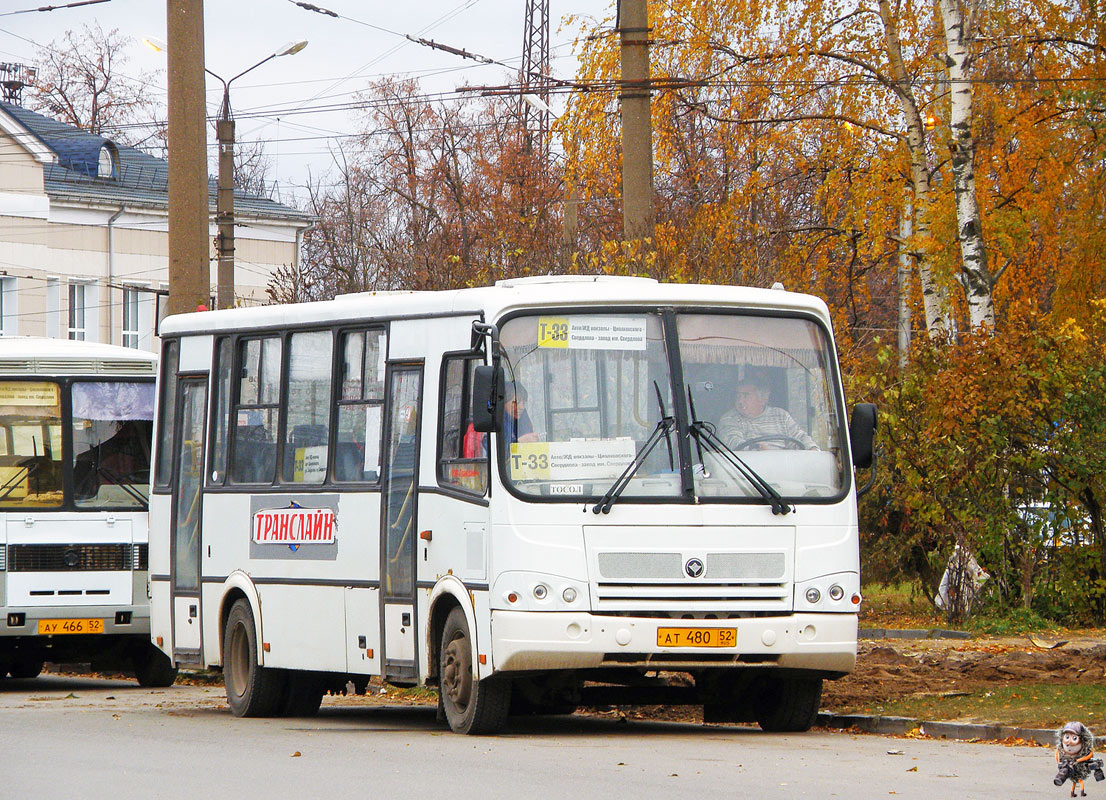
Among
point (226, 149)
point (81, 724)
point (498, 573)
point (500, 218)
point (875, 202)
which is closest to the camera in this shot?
point (498, 573)

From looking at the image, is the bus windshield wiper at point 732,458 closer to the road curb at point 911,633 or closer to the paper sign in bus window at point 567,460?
the paper sign in bus window at point 567,460

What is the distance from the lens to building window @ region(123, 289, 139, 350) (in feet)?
196

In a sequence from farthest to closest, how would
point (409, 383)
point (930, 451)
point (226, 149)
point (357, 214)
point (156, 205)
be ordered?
1. point (357, 214)
2. point (156, 205)
3. point (226, 149)
4. point (930, 451)
5. point (409, 383)

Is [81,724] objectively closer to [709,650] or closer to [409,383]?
[409,383]

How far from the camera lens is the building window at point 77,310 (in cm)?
5831

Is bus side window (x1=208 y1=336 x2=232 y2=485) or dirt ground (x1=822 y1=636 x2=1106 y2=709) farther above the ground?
bus side window (x1=208 y1=336 x2=232 y2=485)

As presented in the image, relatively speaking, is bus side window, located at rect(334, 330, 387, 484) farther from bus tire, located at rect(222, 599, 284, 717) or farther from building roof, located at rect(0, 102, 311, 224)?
building roof, located at rect(0, 102, 311, 224)

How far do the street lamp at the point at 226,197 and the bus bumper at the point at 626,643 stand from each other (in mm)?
15621

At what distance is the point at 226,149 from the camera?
29.6 meters

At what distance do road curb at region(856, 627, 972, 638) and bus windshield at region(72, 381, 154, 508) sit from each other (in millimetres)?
7399

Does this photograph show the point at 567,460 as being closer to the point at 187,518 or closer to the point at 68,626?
the point at 187,518

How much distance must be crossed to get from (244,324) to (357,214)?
2100 inches

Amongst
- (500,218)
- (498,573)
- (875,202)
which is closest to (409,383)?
(498,573)

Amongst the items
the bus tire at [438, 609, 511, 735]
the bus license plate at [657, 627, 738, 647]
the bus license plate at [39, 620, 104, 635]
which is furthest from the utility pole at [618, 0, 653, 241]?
the bus license plate at [657, 627, 738, 647]
